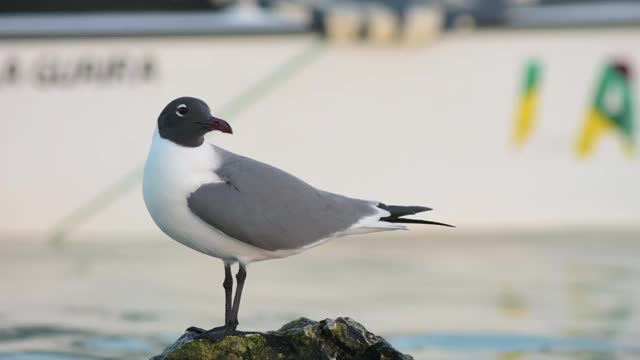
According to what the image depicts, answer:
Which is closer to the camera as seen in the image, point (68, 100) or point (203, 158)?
point (203, 158)

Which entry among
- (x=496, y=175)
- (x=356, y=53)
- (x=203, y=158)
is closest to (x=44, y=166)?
(x=356, y=53)

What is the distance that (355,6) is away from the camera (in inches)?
380

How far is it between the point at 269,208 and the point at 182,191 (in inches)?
9.5

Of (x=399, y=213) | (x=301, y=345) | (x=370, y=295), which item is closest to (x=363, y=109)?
(x=370, y=295)

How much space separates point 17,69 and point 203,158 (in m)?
6.48

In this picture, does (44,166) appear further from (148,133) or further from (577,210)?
(577,210)

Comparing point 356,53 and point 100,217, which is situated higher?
point 356,53

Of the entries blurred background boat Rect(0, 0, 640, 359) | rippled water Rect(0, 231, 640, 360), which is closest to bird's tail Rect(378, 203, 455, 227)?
rippled water Rect(0, 231, 640, 360)

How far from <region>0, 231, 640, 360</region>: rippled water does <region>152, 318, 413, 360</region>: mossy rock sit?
53.5 inches

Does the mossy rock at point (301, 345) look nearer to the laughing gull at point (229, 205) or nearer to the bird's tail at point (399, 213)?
Result: the laughing gull at point (229, 205)

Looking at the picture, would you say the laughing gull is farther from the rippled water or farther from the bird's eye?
the rippled water

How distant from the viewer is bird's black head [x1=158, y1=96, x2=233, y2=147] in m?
3.53

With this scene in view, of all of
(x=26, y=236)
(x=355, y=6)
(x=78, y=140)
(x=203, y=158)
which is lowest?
(x=203, y=158)

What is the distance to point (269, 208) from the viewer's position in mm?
3588
